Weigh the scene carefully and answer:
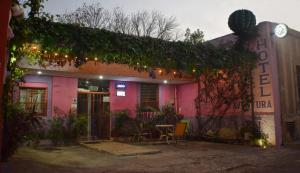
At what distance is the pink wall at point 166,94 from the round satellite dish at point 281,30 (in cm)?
646

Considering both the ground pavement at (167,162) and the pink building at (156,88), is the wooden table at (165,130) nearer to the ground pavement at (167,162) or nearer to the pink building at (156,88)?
the pink building at (156,88)

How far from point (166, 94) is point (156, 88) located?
66 centimetres

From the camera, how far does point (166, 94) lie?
15.4 m

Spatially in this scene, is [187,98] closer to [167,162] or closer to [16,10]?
[167,162]

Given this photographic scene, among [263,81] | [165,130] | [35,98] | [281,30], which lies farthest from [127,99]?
[281,30]

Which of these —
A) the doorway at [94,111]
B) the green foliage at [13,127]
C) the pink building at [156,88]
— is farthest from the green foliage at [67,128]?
the green foliage at [13,127]

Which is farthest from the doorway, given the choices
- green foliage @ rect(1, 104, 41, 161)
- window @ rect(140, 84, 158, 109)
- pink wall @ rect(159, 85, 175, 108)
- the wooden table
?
green foliage @ rect(1, 104, 41, 161)

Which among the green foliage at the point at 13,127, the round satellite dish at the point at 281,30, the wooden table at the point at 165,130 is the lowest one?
the wooden table at the point at 165,130

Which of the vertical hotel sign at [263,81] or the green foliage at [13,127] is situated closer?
the green foliage at [13,127]

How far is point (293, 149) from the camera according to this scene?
31.1 feet

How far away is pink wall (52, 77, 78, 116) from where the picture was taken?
12.2 m

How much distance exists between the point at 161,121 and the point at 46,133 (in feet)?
17.1

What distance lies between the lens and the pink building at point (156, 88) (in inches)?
414

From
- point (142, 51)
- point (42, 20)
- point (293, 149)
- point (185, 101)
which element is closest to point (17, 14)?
point (42, 20)
